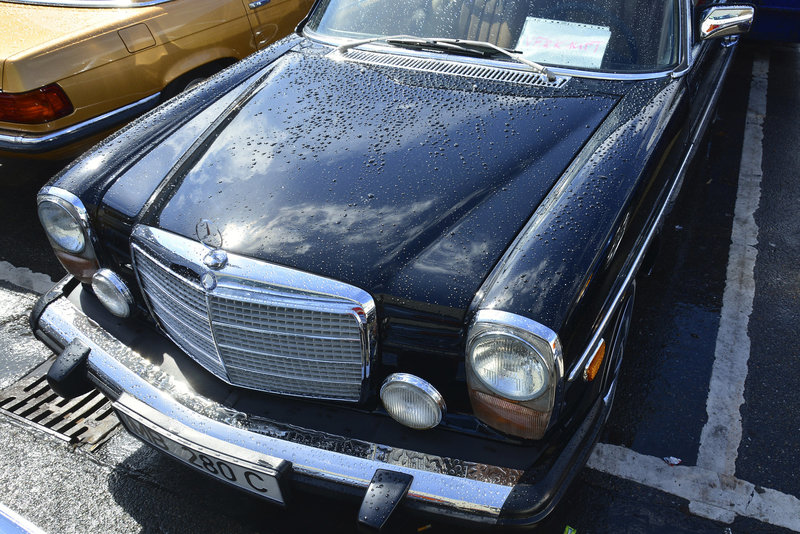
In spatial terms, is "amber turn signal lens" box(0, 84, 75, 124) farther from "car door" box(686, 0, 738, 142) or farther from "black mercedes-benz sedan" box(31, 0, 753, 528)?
"car door" box(686, 0, 738, 142)

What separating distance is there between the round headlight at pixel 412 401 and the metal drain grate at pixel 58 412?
1.50 metres

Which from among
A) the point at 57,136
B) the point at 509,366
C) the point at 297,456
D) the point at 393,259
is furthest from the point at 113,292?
the point at 57,136

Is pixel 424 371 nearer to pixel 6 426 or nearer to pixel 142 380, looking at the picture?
pixel 142 380

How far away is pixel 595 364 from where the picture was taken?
1917 mm

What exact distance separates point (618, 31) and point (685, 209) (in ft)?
5.88

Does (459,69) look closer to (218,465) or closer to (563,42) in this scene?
(563,42)

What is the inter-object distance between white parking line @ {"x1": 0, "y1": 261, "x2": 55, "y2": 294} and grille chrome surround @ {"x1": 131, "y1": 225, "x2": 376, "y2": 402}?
174 cm

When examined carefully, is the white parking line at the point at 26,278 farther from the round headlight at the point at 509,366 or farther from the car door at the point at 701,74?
the car door at the point at 701,74

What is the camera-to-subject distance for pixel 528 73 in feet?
8.56

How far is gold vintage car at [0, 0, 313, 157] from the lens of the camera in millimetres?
3594

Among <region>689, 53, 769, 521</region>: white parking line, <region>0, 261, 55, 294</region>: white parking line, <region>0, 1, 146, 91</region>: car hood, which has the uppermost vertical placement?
<region>0, 1, 146, 91</region>: car hood

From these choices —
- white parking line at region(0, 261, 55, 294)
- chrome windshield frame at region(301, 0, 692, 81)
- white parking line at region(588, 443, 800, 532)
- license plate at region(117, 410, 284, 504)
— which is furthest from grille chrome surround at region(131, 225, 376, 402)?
white parking line at region(0, 261, 55, 294)

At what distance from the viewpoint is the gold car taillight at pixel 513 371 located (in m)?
1.62

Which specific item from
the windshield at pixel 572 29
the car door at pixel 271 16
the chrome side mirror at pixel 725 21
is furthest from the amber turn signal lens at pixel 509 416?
the car door at pixel 271 16
